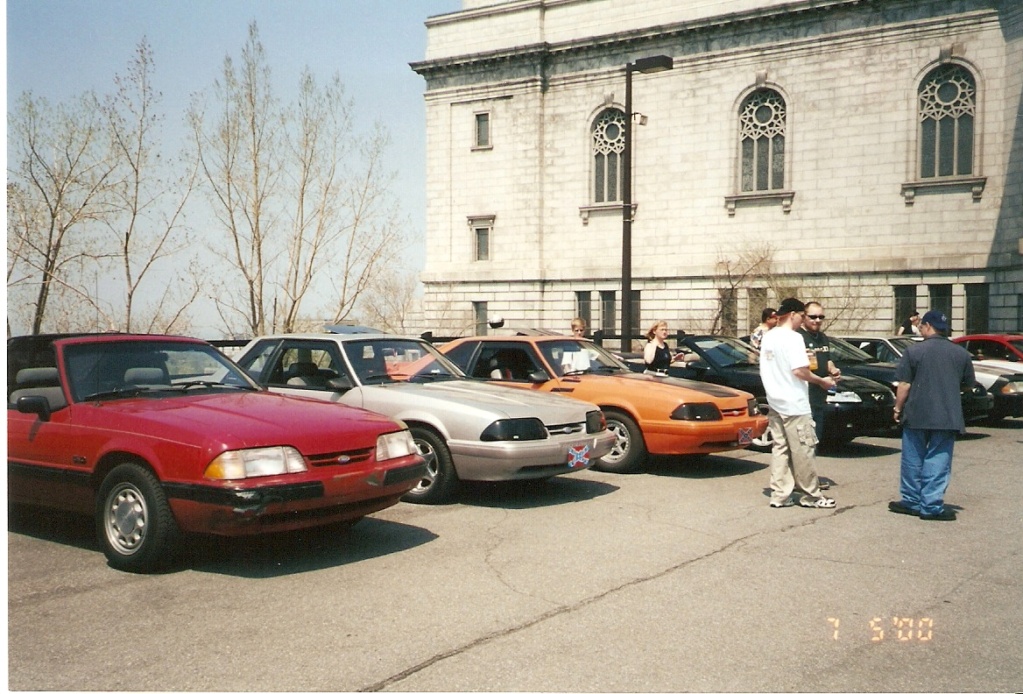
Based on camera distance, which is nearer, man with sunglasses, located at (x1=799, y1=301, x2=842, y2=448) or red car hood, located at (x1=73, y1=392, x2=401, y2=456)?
red car hood, located at (x1=73, y1=392, x2=401, y2=456)

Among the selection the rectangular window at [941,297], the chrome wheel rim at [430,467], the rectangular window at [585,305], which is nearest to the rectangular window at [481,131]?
the rectangular window at [585,305]

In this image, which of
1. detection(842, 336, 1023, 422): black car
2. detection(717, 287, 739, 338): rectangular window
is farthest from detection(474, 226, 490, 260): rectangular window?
detection(842, 336, 1023, 422): black car

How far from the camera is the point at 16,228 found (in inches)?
530

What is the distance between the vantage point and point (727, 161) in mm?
35469

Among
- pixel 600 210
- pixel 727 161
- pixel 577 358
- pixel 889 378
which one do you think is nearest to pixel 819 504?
pixel 577 358

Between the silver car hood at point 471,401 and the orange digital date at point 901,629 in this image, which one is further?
the silver car hood at point 471,401

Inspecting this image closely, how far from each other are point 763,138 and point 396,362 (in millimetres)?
29288

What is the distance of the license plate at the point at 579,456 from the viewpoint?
8094 millimetres

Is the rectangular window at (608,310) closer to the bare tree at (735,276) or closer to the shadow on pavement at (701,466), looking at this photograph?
the bare tree at (735,276)

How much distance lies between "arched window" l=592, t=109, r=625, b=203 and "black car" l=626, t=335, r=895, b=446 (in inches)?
1001

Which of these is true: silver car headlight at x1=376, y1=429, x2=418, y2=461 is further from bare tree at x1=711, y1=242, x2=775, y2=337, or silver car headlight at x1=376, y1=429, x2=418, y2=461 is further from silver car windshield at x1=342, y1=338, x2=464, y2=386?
bare tree at x1=711, y1=242, x2=775, y2=337

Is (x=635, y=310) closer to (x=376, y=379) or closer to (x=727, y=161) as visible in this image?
(x=727, y=161)

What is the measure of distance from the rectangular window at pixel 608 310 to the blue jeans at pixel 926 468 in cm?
3047

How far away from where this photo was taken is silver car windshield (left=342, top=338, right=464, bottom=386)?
28.7 ft
